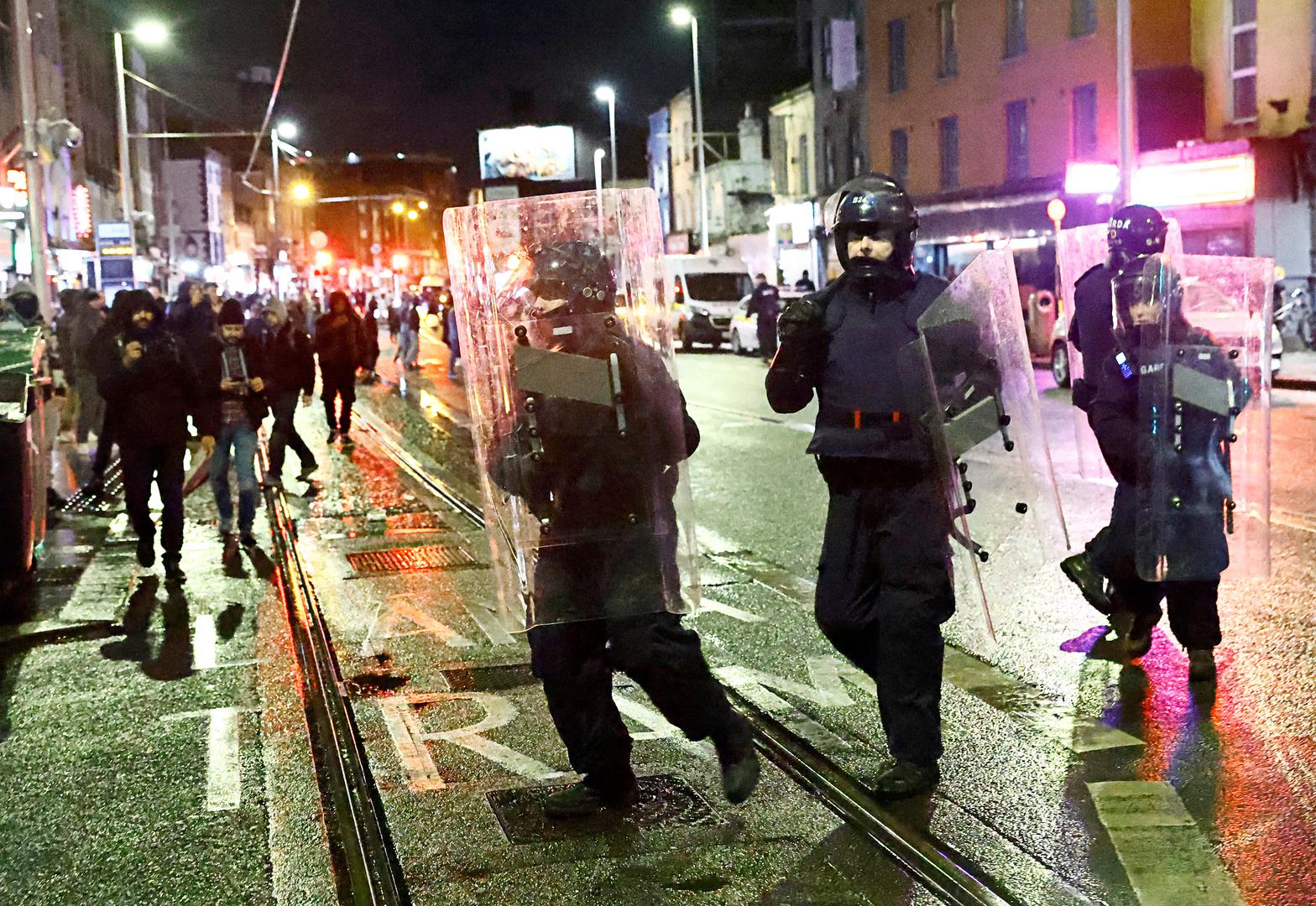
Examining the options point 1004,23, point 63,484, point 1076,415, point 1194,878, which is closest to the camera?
point 1194,878

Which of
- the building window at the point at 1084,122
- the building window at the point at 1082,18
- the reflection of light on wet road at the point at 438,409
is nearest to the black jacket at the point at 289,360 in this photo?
the reflection of light on wet road at the point at 438,409

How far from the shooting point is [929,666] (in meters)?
4.99

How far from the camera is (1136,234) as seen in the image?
6.53 m

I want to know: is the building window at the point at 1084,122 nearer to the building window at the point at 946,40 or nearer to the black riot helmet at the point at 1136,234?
the building window at the point at 946,40

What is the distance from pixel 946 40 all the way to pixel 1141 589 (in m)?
35.8

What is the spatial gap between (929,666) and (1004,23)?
34.9 metres

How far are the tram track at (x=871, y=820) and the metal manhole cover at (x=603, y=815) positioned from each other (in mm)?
392

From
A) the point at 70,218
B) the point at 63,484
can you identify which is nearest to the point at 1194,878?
the point at 63,484

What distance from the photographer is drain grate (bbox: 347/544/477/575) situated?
9875mm

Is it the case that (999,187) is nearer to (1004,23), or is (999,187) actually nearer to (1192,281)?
(1004,23)

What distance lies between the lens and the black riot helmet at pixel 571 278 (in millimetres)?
4625

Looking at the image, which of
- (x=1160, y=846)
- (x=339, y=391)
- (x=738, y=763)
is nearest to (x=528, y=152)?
(x=339, y=391)

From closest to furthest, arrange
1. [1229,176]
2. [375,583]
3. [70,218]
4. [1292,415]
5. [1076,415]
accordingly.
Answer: [1076,415], [375,583], [1292,415], [1229,176], [70,218]

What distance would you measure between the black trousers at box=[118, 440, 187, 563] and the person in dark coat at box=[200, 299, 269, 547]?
39.9 inches
